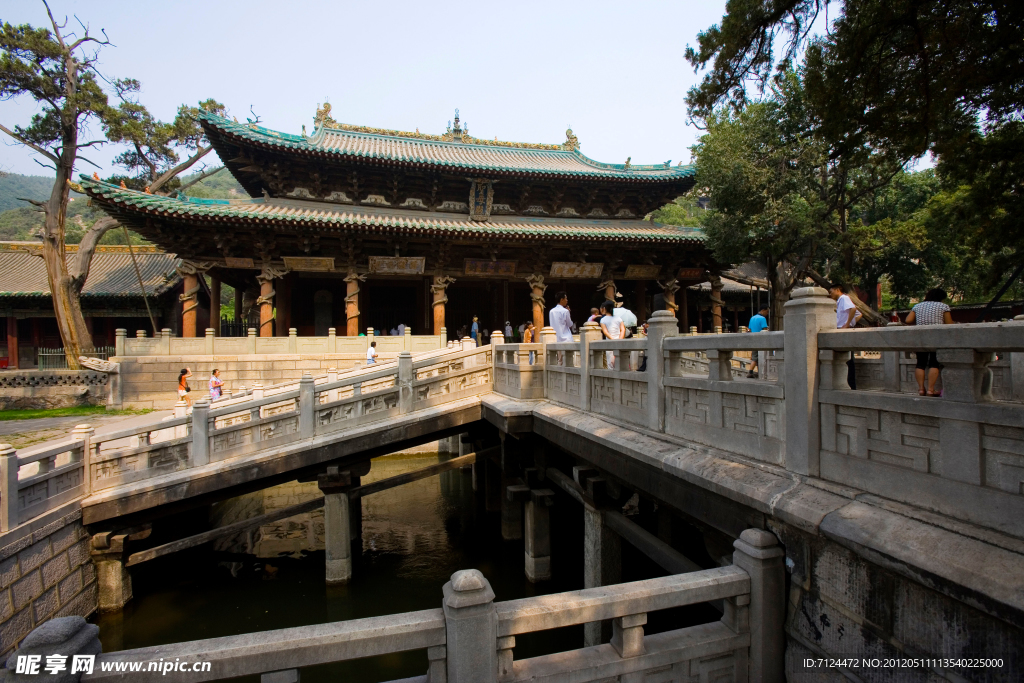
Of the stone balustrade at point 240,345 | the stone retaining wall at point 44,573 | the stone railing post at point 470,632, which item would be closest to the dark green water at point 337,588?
the stone retaining wall at point 44,573

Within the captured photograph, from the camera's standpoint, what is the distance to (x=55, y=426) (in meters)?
12.9

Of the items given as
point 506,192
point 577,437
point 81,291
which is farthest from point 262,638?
point 81,291

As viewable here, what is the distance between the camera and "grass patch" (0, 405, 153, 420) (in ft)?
47.1

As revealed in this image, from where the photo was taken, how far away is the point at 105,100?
777 inches

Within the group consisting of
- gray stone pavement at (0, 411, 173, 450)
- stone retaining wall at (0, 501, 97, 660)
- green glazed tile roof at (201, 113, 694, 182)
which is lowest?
stone retaining wall at (0, 501, 97, 660)

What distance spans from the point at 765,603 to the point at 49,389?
20350mm

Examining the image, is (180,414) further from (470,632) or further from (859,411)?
(859,411)

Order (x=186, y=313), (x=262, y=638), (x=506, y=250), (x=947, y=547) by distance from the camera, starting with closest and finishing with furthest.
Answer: (x=947, y=547) → (x=262, y=638) → (x=186, y=313) → (x=506, y=250)

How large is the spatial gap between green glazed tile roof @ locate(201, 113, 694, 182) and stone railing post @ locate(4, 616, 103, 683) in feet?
53.0

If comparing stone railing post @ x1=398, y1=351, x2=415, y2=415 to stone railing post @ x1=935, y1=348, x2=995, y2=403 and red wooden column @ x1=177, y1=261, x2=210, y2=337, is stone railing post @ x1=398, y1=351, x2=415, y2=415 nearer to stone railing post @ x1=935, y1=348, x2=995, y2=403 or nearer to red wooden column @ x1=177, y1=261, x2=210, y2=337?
stone railing post @ x1=935, y1=348, x2=995, y2=403

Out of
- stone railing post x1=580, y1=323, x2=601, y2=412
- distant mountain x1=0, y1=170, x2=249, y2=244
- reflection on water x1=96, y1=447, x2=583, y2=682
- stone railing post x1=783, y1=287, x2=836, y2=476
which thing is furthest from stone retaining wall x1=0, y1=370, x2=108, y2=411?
distant mountain x1=0, y1=170, x2=249, y2=244

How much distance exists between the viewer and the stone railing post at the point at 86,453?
→ 299 inches

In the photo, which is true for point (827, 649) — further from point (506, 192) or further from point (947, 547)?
point (506, 192)

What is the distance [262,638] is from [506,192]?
1817 cm
